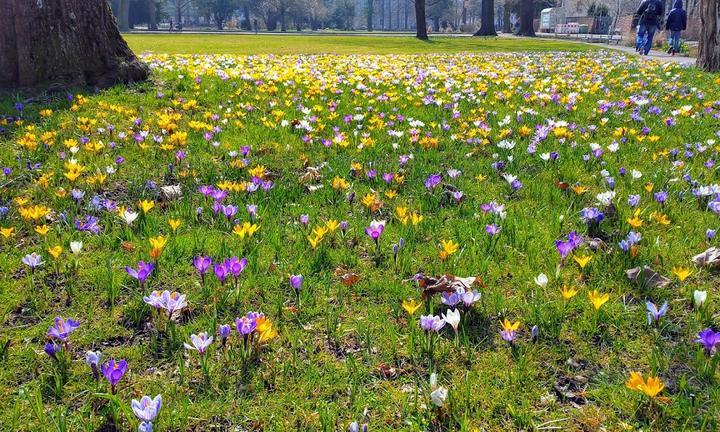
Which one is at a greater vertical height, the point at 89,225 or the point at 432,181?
the point at 432,181

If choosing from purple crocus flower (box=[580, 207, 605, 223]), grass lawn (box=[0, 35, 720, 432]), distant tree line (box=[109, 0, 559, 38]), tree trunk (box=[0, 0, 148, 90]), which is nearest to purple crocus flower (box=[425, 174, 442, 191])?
grass lawn (box=[0, 35, 720, 432])

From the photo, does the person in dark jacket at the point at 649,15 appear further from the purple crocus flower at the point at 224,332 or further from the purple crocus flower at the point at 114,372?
the purple crocus flower at the point at 114,372

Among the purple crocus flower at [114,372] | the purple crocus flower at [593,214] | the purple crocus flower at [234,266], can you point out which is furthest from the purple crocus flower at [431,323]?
the purple crocus flower at [593,214]

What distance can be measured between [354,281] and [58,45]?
20.4 feet

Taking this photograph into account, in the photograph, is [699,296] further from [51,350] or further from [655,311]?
[51,350]

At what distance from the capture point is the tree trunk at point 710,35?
37.3ft

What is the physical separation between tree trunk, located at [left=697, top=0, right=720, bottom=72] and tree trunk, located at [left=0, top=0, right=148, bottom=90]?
1178cm

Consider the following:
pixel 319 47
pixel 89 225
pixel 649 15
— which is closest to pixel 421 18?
pixel 319 47

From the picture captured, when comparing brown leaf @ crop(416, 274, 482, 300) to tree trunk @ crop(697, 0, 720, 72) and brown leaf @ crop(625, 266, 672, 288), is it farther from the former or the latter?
tree trunk @ crop(697, 0, 720, 72)

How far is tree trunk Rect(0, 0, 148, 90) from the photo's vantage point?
6617 millimetres

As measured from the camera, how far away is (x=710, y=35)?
38.6 feet

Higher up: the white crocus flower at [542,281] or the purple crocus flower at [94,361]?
the white crocus flower at [542,281]

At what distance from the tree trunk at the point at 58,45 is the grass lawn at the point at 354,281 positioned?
170 cm

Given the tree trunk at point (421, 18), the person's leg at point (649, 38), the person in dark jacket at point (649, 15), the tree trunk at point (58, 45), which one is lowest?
the tree trunk at point (58, 45)
